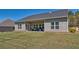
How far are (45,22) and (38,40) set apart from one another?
0.31m

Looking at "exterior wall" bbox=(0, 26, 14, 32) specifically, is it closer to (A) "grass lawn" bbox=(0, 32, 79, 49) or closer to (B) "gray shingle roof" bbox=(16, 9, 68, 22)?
(A) "grass lawn" bbox=(0, 32, 79, 49)

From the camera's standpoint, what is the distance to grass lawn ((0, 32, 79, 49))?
824cm

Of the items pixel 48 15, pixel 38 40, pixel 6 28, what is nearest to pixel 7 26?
pixel 6 28

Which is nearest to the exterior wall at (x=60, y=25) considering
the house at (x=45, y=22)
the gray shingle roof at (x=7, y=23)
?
the house at (x=45, y=22)

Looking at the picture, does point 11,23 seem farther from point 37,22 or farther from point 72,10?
point 72,10

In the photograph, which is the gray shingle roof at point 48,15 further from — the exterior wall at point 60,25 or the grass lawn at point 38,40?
the grass lawn at point 38,40

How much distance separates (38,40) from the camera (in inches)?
325

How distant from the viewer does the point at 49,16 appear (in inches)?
325

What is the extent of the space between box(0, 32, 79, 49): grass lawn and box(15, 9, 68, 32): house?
8 centimetres

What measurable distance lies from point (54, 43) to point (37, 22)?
0.43m

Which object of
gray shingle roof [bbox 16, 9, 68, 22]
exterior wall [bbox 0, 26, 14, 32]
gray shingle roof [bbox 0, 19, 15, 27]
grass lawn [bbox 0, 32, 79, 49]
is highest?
gray shingle roof [bbox 16, 9, 68, 22]

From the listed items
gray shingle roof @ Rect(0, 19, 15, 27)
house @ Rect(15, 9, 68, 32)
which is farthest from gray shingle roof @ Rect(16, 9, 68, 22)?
gray shingle roof @ Rect(0, 19, 15, 27)

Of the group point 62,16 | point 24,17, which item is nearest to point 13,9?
point 24,17
